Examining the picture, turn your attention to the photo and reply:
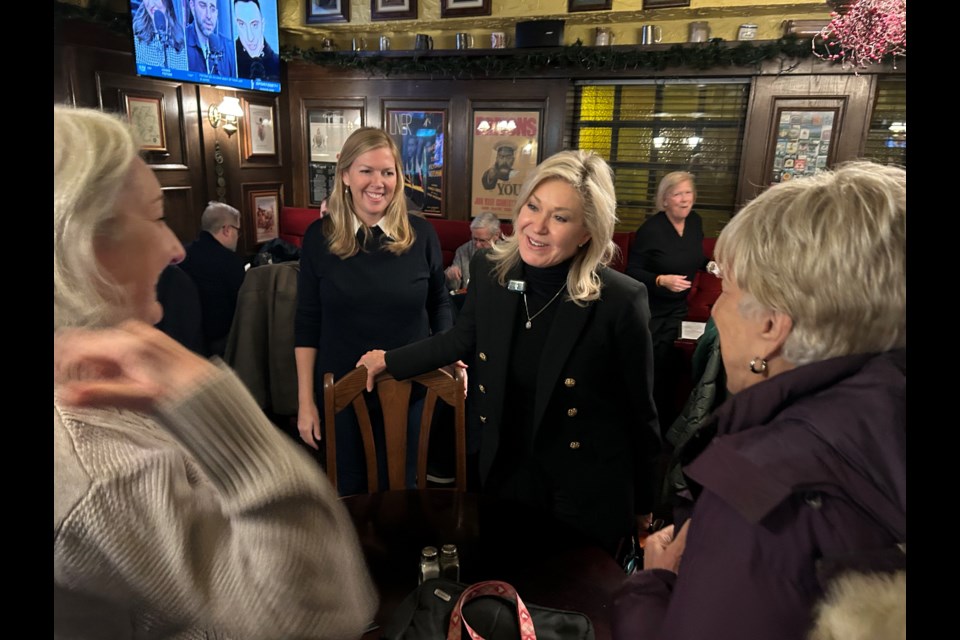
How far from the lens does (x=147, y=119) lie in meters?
0.26

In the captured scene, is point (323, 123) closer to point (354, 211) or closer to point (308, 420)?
point (354, 211)

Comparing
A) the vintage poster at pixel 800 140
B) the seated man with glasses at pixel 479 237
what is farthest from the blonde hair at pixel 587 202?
the vintage poster at pixel 800 140

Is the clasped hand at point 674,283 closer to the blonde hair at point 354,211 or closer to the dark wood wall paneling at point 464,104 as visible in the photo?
the dark wood wall paneling at point 464,104

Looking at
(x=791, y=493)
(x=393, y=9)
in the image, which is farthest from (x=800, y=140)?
(x=791, y=493)

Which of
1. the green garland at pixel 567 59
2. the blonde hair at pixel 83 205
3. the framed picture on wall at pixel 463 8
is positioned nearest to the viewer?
the blonde hair at pixel 83 205

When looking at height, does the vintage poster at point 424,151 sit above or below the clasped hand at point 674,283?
above

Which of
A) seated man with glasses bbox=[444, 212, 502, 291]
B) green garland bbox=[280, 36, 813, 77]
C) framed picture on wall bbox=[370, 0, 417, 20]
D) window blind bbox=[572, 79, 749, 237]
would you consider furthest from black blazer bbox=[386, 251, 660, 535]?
framed picture on wall bbox=[370, 0, 417, 20]

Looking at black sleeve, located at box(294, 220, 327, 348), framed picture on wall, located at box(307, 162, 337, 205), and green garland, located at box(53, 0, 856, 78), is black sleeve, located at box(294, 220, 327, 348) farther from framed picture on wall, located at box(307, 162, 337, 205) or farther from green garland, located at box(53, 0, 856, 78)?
framed picture on wall, located at box(307, 162, 337, 205)

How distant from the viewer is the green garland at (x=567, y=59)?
289 centimetres

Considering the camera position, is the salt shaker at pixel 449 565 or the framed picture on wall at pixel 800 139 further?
the framed picture on wall at pixel 800 139

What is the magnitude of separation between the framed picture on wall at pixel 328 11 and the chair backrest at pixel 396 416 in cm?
340

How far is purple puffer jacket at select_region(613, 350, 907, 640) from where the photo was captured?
0.70ft

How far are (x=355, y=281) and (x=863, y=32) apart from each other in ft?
6.77

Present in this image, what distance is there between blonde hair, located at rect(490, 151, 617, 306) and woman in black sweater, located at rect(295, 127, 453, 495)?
0.82 ft
